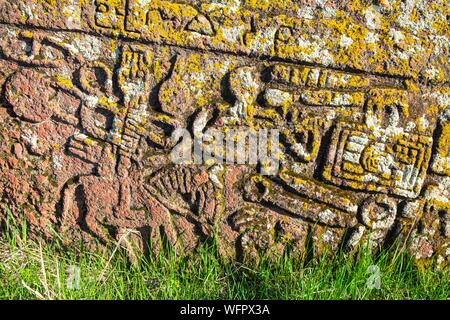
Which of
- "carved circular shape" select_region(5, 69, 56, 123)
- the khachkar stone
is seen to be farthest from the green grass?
"carved circular shape" select_region(5, 69, 56, 123)

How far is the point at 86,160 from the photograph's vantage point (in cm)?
328

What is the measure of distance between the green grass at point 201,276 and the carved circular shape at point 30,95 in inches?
25.4

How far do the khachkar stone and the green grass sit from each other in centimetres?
10

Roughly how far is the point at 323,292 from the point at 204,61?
1286 millimetres

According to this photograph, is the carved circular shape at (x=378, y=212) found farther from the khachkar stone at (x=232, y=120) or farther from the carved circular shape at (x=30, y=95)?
the carved circular shape at (x=30, y=95)

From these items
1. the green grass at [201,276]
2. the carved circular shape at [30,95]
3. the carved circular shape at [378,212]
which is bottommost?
the green grass at [201,276]

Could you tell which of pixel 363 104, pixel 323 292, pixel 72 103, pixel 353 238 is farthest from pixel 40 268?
pixel 363 104

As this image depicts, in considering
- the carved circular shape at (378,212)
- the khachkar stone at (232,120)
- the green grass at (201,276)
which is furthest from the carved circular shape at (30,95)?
the carved circular shape at (378,212)

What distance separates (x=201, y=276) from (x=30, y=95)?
131 centimetres

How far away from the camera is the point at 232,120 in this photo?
10.4ft

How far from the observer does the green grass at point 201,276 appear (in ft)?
9.73

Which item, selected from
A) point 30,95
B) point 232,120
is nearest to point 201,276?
point 232,120

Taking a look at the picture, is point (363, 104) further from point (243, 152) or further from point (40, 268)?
point (40, 268)

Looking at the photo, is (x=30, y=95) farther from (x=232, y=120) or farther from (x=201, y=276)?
(x=201, y=276)
